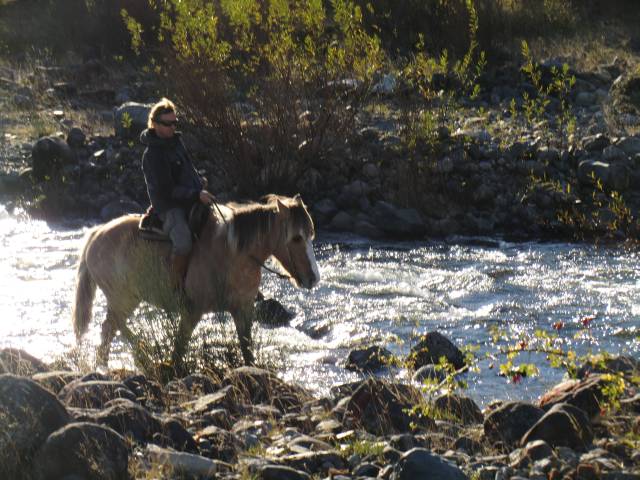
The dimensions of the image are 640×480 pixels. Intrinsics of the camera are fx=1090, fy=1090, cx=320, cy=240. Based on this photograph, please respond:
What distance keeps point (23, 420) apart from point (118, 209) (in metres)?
10.7

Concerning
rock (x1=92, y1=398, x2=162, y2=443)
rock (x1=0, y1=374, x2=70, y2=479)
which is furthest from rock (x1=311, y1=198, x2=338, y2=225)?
rock (x1=0, y1=374, x2=70, y2=479)

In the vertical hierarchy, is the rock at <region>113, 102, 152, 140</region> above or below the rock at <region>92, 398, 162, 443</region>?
above

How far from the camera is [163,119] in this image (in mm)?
8641

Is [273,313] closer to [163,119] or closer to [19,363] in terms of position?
[163,119]

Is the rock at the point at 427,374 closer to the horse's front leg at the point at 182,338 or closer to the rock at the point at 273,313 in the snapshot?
the horse's front leg at the point at 182,338

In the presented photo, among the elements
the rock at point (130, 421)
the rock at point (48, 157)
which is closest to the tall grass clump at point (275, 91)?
the rock at point (48, 157)

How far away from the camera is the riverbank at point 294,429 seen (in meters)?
5.25


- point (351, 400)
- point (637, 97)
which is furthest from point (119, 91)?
point (351, 400)

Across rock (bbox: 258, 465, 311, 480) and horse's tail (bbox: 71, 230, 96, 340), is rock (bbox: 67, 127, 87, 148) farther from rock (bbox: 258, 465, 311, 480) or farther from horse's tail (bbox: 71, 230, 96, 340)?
rock (bbox: 258, 465, 311, 480)

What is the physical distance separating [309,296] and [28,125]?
9.14 metres

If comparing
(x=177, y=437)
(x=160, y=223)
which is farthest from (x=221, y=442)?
(x=160, y=223)

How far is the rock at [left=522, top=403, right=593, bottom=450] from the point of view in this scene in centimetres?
610

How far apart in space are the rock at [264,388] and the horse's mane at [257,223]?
1163mm

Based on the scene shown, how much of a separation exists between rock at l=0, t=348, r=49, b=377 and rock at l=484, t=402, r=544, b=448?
3.11m
